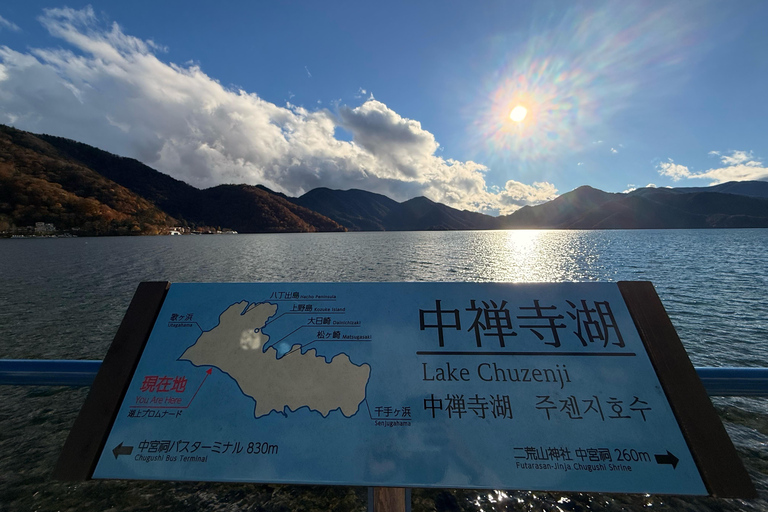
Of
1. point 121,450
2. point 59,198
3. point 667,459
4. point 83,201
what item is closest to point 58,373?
point 121,450

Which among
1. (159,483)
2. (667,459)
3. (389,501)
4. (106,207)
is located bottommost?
(159,483)

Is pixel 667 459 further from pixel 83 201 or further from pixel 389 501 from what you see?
pixel 83 201

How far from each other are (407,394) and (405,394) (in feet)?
0.05

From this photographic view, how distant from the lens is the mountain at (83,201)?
117375 mm

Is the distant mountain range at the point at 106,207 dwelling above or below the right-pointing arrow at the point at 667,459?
above

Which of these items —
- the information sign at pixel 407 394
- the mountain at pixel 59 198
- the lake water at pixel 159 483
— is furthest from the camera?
the mountain at pixel 59 198

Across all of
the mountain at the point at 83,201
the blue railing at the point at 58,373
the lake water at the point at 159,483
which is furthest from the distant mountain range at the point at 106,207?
the blue railing at the point at 58,373

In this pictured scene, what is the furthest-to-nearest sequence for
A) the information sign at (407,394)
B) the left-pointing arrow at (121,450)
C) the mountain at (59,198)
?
1. the mountain at (59,198)
2. the left-pointing arrow at (121,450)
3. the information sign at (407,394)

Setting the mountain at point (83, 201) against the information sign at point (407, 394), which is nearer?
the information sign at point (407, 394)

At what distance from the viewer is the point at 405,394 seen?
2521mm

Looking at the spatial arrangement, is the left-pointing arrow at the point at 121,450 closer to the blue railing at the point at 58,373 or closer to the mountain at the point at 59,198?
the blue railing at the point at 58,373

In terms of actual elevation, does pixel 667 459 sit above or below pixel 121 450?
below

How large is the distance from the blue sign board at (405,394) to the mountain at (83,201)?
161 m

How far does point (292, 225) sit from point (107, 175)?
121484mm
